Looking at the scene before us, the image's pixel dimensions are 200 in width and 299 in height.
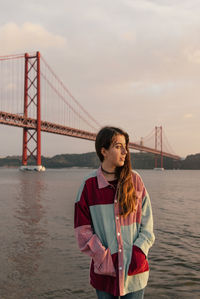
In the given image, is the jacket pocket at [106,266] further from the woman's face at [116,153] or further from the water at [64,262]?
the water at [64,262]

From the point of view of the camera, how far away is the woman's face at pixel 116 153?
167cm

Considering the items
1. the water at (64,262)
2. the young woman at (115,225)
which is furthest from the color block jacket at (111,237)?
the water at (64,262)

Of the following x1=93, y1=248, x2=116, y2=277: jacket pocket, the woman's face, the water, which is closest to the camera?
x1=93, y1=248, x2=116, y2=277: jacket pocket

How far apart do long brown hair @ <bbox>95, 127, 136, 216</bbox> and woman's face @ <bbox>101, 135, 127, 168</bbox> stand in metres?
0.02

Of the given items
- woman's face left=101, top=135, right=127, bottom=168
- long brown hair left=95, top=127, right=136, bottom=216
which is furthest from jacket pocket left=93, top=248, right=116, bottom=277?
woman's face left=101, top=135, right=127, bottom=168

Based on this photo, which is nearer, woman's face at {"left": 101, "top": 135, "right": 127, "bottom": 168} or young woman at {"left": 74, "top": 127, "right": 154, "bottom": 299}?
young woman at {"left": 74, "top": 127, "right": 154, "bottom": 299}

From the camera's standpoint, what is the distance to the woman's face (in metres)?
1.67

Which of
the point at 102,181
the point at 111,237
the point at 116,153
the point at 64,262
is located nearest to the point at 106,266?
the point at 111,237

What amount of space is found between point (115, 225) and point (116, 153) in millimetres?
368

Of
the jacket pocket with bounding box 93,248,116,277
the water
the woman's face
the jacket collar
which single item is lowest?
the water

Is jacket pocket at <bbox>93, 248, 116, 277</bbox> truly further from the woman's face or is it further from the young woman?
the woman's face

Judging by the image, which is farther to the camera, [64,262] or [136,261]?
[64,262]

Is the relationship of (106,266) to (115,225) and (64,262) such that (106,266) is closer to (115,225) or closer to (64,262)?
(115,225)

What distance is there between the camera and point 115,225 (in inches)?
63.6
